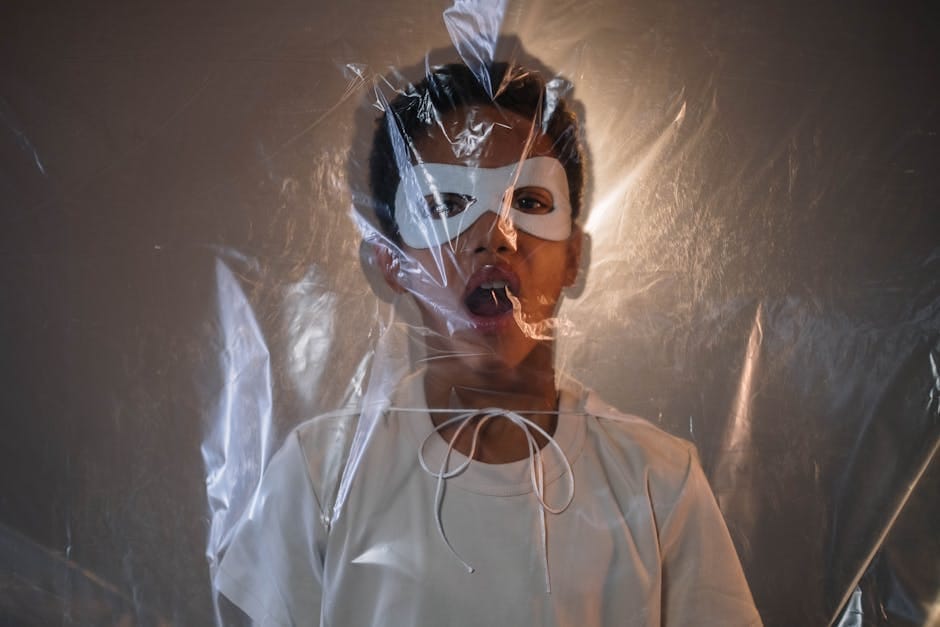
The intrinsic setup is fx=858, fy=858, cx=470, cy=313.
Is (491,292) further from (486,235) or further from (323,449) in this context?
(323,449)

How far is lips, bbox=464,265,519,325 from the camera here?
28.7 inches

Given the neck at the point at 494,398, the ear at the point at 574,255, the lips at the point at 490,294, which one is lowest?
the neck at the point at 494,398

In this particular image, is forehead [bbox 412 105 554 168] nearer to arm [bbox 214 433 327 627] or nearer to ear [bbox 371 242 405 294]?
ear [bbox 371 242 405 294]

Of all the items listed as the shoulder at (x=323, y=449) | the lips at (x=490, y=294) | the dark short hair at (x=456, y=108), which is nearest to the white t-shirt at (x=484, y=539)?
the shoulder at (x=323, y=449)

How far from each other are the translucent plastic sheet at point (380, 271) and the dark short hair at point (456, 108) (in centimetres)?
3

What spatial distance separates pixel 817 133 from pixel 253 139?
0.55 meters

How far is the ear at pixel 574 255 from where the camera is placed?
782 mm

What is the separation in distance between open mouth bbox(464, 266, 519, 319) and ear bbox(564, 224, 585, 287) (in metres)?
0.07

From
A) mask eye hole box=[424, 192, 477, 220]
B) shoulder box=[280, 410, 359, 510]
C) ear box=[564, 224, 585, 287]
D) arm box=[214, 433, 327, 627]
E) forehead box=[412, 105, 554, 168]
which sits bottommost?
arm box=[214, 433, 327, 627]

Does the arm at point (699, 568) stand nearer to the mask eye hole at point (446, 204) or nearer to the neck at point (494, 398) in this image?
the neck at point (494, 398)

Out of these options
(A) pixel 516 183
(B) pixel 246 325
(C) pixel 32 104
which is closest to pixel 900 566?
(A) pixel 516 183

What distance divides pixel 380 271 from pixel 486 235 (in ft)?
0.40

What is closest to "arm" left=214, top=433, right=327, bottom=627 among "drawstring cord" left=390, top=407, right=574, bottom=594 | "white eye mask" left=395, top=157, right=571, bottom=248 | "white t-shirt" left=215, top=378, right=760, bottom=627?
"white t-shirt" left=215, top=378, right=760, bottom=627

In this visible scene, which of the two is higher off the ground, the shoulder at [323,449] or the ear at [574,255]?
the ear at [574,255]
